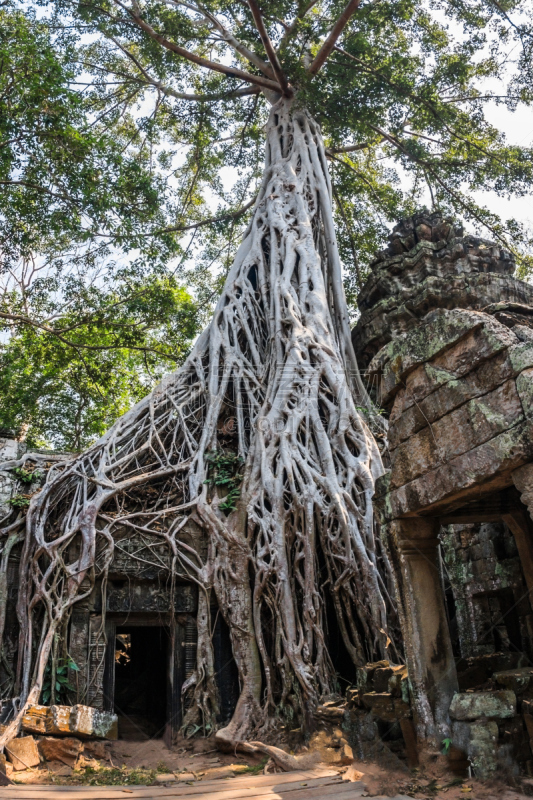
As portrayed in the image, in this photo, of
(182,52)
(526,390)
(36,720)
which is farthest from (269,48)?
(36,720)

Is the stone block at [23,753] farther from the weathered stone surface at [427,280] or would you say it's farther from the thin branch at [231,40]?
the thin branch at [231,40]

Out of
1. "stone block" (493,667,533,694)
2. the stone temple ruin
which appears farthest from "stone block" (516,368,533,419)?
"stone block" (493,667,533,694)

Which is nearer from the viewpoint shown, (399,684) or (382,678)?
(399,684)

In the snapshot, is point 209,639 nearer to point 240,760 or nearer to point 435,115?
point 240,760

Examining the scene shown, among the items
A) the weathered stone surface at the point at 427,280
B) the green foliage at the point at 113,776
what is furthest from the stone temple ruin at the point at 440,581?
the weathered stone surface at the point at 427,280

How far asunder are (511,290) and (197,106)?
229 inches

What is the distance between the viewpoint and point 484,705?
2.87 meters

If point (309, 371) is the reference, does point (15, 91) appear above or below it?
above

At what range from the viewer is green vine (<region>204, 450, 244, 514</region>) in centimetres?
623

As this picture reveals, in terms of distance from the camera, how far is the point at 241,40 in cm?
933

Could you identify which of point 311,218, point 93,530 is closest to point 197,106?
point 311,218

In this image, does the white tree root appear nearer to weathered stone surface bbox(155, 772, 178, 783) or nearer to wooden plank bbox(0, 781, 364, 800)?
weathered stone surface bbox(155, 772, 178, 783)

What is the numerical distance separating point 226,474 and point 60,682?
2.39 meters

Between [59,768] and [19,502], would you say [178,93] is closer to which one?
[19,502]
